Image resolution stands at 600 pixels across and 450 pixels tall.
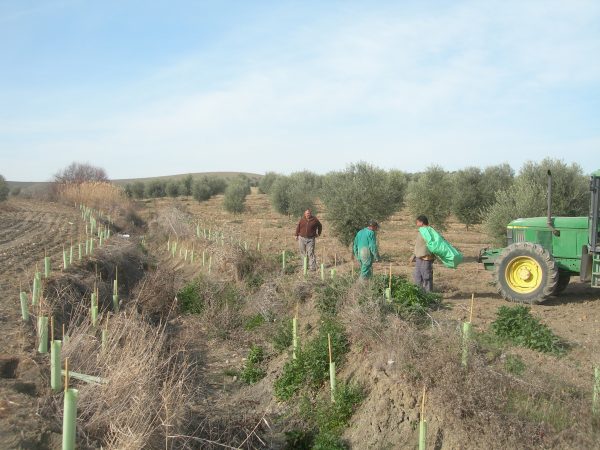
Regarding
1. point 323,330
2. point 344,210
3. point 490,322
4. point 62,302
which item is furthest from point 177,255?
point 490,322

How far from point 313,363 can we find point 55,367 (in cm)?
366

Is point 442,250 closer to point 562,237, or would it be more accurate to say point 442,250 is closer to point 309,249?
point 562,237

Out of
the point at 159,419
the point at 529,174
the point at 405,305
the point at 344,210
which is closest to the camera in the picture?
the point at 159,419

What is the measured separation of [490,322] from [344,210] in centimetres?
967

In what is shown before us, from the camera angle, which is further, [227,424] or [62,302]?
[62,302]

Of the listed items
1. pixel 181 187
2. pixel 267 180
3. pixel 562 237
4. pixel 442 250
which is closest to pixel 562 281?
pixel 562 237

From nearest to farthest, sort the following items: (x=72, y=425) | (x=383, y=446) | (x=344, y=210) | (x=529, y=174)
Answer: (x=72, y=425), (x=383, y=446), (x=344, y=210), (x=529, y=174)

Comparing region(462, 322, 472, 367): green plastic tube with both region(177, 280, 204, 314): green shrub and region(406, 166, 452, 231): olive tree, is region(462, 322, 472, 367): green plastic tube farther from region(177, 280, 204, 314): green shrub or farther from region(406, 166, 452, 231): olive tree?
region(406, 166, 452, 231): olive tree

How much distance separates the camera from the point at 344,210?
59.1 ft

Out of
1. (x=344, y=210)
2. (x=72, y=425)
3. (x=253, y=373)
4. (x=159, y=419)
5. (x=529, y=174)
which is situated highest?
(x=529, y=174)

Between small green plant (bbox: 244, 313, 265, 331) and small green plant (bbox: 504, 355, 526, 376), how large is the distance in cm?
584

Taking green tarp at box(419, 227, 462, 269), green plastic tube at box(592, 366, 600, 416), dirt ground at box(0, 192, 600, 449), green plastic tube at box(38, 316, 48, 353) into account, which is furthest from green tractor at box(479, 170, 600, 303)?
green plastic tube at box(38, 316, 48, 353)

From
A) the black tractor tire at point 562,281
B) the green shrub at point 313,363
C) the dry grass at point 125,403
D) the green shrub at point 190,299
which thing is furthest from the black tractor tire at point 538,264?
the dry grass at point 125,403

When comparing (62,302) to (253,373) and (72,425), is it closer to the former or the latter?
(253,373)
